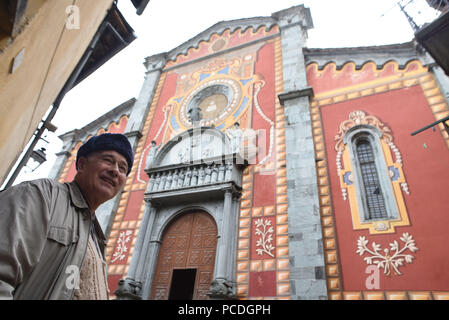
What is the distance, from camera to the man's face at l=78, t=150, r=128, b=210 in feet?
5.14

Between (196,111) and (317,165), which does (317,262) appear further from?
(196,111)

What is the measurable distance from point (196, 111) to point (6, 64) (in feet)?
30.0

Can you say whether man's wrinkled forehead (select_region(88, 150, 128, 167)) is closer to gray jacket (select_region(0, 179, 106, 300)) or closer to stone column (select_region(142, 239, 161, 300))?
gray jacket (select_region(0, 179, 106, 300))

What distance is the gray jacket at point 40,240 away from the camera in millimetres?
934

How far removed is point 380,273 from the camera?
577cm

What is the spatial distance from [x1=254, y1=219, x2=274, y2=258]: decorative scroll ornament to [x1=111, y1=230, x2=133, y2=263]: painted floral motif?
4398 millimetres

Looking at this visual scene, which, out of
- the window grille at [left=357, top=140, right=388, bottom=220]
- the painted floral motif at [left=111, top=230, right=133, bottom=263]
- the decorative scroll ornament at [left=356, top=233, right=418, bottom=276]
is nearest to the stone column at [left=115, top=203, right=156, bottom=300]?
the painted floral motif at [left=111, top=230, right=133, bottom=263]

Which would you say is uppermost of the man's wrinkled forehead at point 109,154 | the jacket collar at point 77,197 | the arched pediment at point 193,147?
the arched pediment at point 193,147

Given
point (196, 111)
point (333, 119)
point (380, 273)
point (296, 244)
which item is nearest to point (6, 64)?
point (296, 244)

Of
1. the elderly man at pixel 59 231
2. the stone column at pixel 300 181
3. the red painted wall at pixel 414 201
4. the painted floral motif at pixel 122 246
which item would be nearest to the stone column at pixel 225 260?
the stone column at pixel 300 181

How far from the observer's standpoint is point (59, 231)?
1207 millimetres

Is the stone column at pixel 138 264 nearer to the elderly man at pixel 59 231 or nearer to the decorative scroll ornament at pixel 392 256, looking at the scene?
the decorative scroll ornament at pixel 392 256

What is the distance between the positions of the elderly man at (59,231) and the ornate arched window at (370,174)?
631cm
